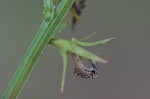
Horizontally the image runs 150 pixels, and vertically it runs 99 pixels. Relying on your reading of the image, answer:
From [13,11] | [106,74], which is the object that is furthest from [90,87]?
[13,11]

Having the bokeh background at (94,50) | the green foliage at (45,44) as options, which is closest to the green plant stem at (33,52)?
the green foliage at (45,44)

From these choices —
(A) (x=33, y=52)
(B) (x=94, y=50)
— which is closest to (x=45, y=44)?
(A) (x=33, y=52)

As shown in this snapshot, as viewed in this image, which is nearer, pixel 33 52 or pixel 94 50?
pixel 33 52

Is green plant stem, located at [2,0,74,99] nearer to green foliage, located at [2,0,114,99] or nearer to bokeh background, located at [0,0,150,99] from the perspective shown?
green foliage, located at [2,0,114,99]

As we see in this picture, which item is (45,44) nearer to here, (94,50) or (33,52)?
(33,52)

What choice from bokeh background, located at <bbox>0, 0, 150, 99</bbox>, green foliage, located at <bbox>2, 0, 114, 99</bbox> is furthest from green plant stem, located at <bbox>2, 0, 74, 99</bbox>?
bokeh background, located at <bbox>0, 0, 150, 99</bbox>
